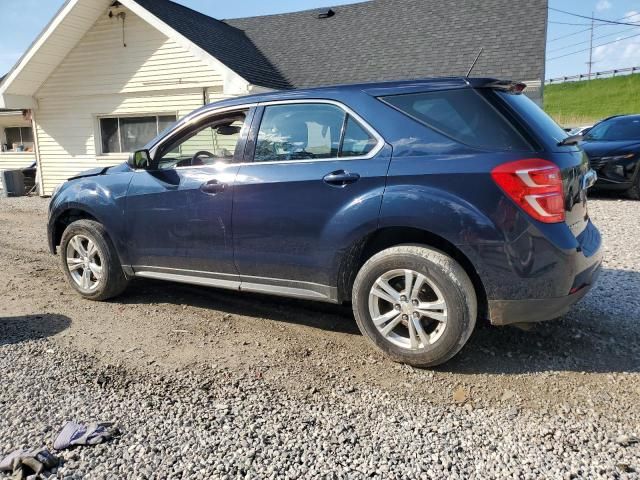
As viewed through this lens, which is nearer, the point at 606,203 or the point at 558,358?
the point at 558,358

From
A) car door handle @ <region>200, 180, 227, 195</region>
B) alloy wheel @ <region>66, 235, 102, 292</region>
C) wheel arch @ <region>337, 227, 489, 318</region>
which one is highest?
car door handle @ <region>200, 180, 227, 195</region>

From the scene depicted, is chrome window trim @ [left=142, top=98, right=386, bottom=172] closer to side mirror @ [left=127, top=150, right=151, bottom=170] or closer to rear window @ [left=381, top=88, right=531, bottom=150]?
side mirror @ [left=127, top=150, right=151, bottom=170]

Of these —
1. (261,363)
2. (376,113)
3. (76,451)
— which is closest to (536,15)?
(376,113)

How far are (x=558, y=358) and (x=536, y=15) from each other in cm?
1282

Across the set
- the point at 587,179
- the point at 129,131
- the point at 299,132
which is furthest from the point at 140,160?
the point at 129,131

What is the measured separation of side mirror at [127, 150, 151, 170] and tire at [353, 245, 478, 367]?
2.24m

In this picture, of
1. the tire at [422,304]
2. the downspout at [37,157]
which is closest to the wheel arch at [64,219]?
the tire at [422,304]

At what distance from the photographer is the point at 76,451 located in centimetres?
254

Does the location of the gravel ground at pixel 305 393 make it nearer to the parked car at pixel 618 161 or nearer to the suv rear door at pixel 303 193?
the suv rear door at pixel 303 193

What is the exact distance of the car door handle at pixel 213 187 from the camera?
12.9 ft

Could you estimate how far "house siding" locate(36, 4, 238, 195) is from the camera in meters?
12.0

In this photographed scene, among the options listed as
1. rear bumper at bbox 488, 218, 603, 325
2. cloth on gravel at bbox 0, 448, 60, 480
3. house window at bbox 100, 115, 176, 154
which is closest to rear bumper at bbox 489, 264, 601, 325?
rear bumper at bbox 488, 218, 603, 325

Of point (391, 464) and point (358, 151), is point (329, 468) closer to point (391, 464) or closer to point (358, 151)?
point (391, 464)

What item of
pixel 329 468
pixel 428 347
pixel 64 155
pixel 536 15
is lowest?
pixel 329 468
